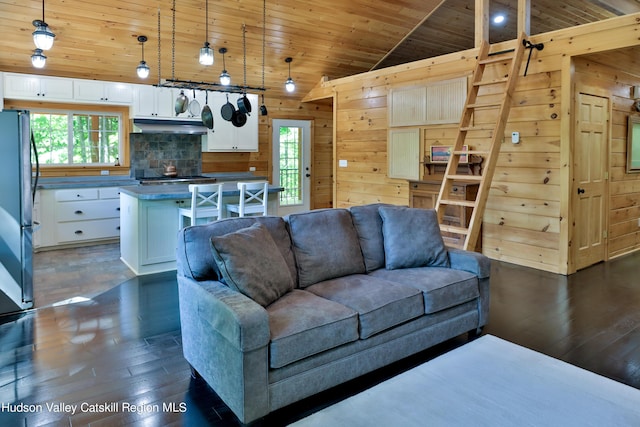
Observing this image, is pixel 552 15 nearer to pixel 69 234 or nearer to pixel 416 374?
pixel 416 374

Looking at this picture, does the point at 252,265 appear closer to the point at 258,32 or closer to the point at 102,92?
the point at 258,32

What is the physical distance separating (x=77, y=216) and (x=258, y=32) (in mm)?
3597

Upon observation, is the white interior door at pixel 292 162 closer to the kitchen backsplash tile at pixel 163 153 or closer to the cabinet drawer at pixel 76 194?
the kitchen backsplash tile at pixel 163 153

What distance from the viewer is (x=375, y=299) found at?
8.36 feet

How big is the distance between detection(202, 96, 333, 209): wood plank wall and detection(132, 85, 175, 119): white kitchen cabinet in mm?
1113

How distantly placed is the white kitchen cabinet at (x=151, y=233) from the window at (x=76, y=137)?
2309 millimetres

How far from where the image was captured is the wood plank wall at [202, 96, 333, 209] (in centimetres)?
810

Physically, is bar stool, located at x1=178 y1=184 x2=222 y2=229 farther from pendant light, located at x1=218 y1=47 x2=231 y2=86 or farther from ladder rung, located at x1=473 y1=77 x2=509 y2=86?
ladder rung, located at x1=473 y1=77 x2=509 y2=86

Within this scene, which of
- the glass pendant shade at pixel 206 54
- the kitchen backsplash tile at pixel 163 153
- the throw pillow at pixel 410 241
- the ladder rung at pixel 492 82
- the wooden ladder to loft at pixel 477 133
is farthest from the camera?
the kitchen backsplash tile at pixel 163 153

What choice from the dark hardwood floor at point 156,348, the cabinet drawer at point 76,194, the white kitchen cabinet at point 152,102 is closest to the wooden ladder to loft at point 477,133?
the dark hardwood floor at point 156,348

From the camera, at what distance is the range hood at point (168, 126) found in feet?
21.9

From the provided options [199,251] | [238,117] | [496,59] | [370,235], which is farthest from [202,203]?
[496,59]

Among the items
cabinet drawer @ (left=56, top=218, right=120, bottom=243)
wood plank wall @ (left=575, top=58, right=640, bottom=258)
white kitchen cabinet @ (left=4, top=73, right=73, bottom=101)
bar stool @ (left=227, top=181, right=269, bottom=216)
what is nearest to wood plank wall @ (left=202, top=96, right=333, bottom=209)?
cabinet drawer @ (left=56, top=218, right=120, bottom=243)

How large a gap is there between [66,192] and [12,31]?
6.69 feet
